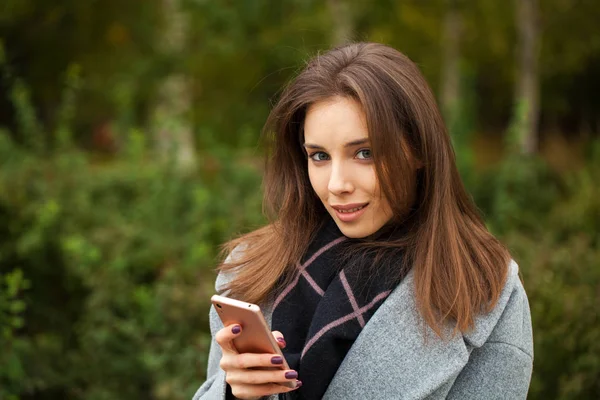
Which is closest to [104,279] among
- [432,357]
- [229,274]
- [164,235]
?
[164,235]

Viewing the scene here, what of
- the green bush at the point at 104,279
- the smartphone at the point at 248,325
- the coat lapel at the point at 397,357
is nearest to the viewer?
the smartphone at the point at 248,325

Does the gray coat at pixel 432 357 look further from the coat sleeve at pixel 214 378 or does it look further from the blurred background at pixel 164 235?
the blurred background at pixel 164 235

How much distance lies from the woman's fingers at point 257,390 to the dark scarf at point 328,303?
0.15 meters

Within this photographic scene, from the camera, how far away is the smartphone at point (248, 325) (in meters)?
1.67

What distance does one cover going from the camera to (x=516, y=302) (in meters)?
1.95

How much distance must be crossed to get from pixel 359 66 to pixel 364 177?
304 millimetres

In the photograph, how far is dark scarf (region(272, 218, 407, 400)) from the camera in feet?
6.40

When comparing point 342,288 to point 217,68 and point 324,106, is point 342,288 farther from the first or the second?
point 217,68

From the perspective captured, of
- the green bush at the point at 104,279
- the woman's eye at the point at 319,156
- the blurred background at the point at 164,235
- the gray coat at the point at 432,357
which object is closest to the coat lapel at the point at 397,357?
the gray coat at the point at 432,357

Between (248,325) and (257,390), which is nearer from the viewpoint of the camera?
(248,325)

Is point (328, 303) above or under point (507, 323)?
above

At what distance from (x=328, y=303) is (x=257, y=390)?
32cm

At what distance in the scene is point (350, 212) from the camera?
1.97 m

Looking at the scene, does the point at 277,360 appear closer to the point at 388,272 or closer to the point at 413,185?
the point at 388,272
